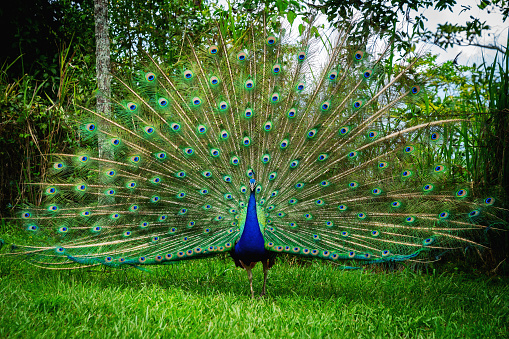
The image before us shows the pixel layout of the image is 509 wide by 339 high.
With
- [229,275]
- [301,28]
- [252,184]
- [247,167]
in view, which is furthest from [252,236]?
[301,28]

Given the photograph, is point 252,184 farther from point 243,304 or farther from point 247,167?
point 243,304

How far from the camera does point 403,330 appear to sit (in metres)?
3.27

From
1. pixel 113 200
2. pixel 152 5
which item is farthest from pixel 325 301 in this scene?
pixel 152 5

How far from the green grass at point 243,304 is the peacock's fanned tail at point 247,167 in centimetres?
40

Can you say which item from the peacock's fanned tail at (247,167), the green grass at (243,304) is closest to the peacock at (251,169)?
the peacock's fanned tail at (247,167)

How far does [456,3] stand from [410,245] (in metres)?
2.38

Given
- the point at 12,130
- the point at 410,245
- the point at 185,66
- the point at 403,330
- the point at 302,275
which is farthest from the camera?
the point at 12,130

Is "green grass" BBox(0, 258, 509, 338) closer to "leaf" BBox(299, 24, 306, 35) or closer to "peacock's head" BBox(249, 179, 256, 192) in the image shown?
"peacock's head" BBox(249, 179, 256, 192)

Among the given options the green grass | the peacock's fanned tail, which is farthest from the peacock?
the green grass

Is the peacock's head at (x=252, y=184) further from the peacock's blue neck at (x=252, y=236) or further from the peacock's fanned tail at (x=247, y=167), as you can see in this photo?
the peacock's fanned tail at (x=247, y=167)

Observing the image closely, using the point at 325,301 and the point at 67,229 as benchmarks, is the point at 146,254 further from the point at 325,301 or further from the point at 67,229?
the point at 325,301

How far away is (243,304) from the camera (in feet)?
12.6

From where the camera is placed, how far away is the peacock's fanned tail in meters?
4.05

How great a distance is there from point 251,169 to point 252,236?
699mm
